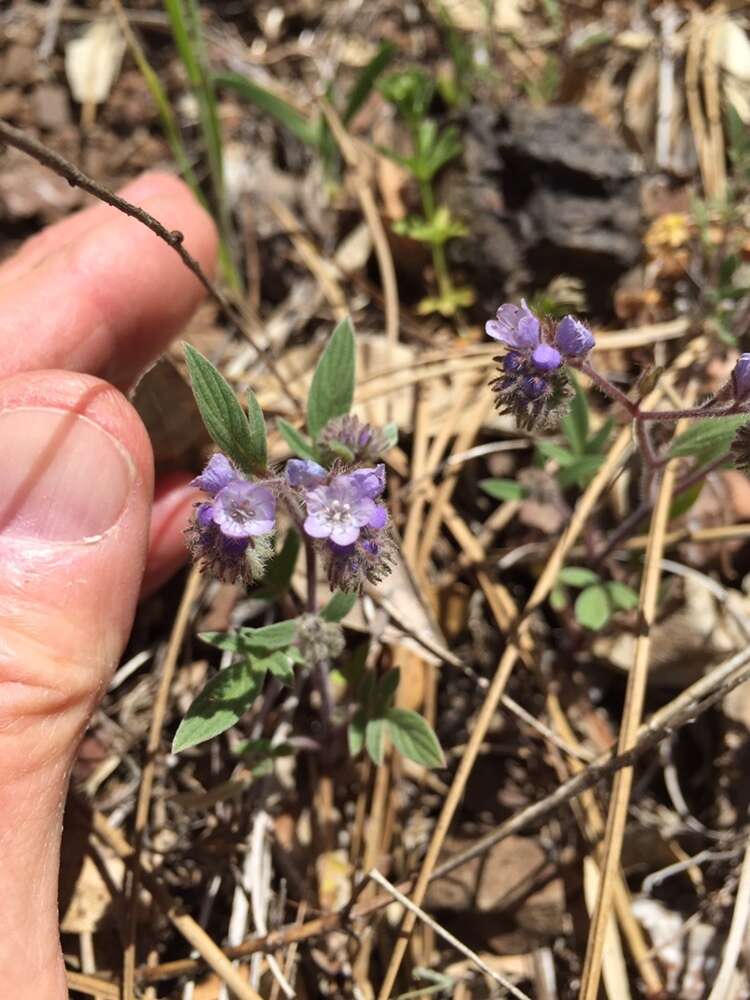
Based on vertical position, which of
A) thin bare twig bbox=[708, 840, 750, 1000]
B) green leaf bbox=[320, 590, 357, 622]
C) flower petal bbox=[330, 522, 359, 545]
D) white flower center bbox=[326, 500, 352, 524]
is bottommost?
thin bare twig bbox=[708, 840, 750, 1000]

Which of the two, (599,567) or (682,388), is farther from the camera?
(682,388)

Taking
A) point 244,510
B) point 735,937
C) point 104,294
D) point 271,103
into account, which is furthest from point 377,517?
point 271,103

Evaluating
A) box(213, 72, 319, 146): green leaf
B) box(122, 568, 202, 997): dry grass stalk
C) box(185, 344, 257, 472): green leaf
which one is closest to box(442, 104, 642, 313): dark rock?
box(213, 72, 319, 146): green leaf

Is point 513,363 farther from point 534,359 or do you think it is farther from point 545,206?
point 545,206

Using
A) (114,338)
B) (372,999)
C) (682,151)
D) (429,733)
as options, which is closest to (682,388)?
(682,151)

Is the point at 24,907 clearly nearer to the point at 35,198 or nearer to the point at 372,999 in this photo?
the point at 372,999

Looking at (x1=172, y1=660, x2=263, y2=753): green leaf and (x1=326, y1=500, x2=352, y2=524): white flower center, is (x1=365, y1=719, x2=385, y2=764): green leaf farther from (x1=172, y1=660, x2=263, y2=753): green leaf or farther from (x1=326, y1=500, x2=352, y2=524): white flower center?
(x1=326, y1=500, x2=352, y2=524): white flower center

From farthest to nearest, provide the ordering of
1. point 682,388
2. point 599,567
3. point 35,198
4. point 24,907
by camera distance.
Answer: point 35,198 < point 682,388 < point 599,567 < point 24,907

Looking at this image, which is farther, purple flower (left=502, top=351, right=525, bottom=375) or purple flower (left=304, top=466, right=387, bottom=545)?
purple flower (left=502, top=351, right=525, bottom=375)
